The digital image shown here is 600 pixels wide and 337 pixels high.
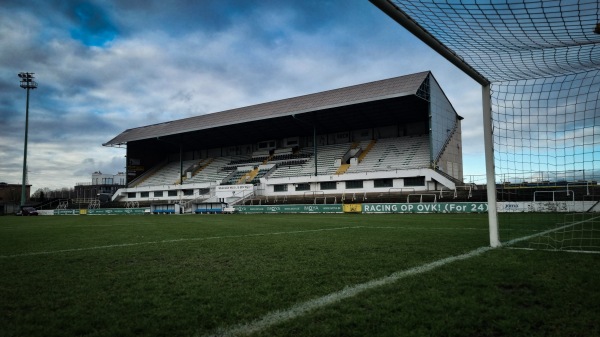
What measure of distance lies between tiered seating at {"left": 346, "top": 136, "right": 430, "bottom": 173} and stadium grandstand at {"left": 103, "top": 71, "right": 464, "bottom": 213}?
0.11 meters

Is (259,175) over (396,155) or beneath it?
beneath

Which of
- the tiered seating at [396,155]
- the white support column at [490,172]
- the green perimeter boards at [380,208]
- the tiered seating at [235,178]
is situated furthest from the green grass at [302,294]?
the tiered seating at [235,178]

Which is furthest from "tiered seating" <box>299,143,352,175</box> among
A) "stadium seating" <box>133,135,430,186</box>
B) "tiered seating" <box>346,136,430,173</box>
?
"tiered seating" <box>346,136,430,173</box>

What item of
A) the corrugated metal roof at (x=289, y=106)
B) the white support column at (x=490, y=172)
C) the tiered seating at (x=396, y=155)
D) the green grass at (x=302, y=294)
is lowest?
the green grass at (x=302, y=294)

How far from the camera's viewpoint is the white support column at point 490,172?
20.8 ft

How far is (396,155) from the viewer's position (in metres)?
37.1

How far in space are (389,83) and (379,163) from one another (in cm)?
790

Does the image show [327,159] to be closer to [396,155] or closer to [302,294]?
[396,155]

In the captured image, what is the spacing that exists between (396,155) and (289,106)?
1232 centimetres

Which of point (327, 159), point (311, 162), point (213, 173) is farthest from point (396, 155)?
point (213, 173)

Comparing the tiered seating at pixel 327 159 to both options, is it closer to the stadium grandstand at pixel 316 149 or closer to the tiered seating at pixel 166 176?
the stadium grandstand at pixel 316 149

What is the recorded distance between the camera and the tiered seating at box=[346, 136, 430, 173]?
3491 centimetres

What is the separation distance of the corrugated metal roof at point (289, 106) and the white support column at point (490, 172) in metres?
24.6

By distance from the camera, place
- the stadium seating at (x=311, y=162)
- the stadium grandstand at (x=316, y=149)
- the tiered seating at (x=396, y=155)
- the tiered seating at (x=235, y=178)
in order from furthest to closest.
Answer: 1. the tiered seating at (x=235, y=178)
2. the stadium seating at (x=311, y=162)
3. the tiered seating at (x=396, y=155)
4. the stadium grandstand at (x=316, y=149)
